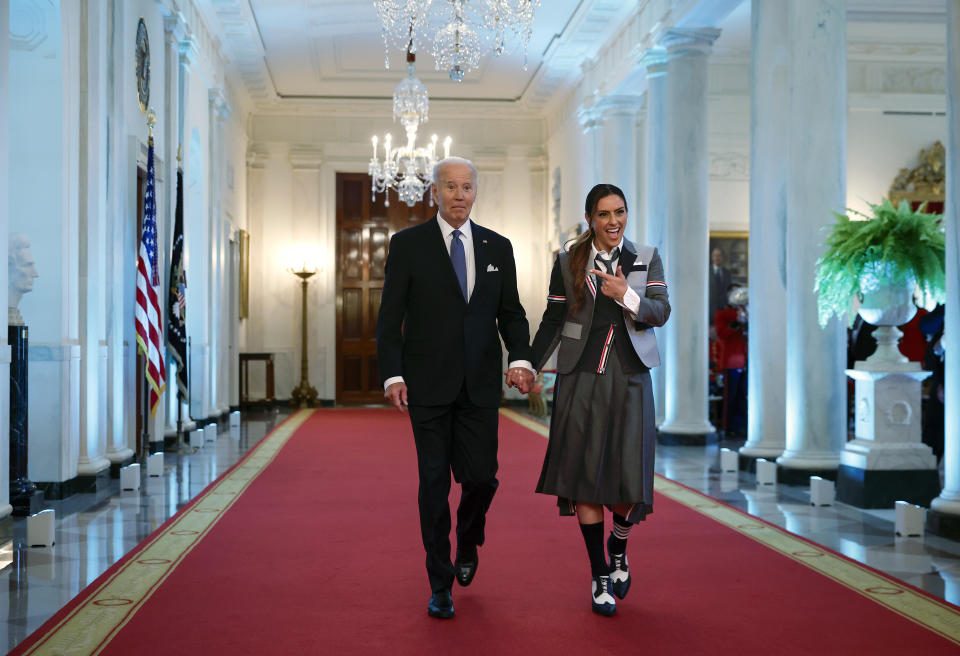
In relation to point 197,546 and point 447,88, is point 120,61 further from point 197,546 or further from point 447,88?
point 447,88

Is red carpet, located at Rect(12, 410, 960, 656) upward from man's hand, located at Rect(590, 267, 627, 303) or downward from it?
downward

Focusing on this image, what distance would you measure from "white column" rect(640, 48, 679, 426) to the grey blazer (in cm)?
721

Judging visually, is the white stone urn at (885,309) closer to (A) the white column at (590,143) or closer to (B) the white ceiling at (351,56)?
(B) the white ceiling at (351,56)

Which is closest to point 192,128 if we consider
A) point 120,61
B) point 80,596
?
point 120,61

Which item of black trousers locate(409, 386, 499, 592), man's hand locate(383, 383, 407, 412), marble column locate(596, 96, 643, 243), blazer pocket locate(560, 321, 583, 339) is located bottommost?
black trousers locate(409, 386, 499, 592)

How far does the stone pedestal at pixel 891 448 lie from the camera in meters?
6.60

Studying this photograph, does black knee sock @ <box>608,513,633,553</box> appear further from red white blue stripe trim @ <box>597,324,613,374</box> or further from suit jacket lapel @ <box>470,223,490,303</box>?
suit jacket lapel @ <box>470,223,490,303</box>

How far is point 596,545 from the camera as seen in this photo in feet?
12.6

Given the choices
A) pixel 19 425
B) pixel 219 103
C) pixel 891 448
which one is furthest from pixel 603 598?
pixel 219 103

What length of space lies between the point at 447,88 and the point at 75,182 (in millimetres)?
10772

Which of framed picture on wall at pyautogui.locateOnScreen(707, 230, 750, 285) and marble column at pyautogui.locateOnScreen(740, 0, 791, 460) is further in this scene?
framed picture on wall at pyautogui.locateOnScreen(707, 230, 750, 285)

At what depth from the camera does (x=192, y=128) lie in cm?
1209

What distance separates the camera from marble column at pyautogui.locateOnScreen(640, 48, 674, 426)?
37.5 ft

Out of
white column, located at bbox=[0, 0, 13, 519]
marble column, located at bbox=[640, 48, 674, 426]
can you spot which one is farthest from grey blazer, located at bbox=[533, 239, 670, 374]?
marble column, located at bbox=[640, 48, 674, 426]
